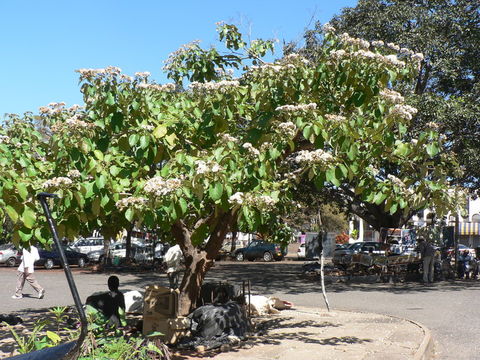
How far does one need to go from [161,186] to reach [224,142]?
1.25 meters

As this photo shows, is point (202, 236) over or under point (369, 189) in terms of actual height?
under

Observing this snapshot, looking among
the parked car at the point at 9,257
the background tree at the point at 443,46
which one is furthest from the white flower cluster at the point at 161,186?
the parked car at the point at 9,257

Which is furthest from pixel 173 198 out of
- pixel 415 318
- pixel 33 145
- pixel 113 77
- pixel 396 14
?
pixel 396 14

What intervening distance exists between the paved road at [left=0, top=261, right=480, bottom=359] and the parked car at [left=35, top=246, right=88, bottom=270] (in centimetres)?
533

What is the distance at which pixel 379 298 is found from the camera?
55.3ft

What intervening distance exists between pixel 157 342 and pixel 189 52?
5.79 meters

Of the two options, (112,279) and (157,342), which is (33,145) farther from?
(157,342)

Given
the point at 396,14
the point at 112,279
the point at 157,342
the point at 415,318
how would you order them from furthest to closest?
the point at 396,14 → the point at 415,318 → the point at 112,279 → the point at 157,342

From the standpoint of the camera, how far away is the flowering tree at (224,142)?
21.4 feet

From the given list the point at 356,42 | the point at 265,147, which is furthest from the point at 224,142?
the point at 356,42

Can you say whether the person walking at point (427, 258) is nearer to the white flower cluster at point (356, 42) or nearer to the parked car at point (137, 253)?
the white flower cluster at point (356, 42)

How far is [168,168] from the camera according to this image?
710 centimetres

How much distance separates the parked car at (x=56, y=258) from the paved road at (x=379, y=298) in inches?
210

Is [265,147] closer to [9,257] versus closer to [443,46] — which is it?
[443,46]
